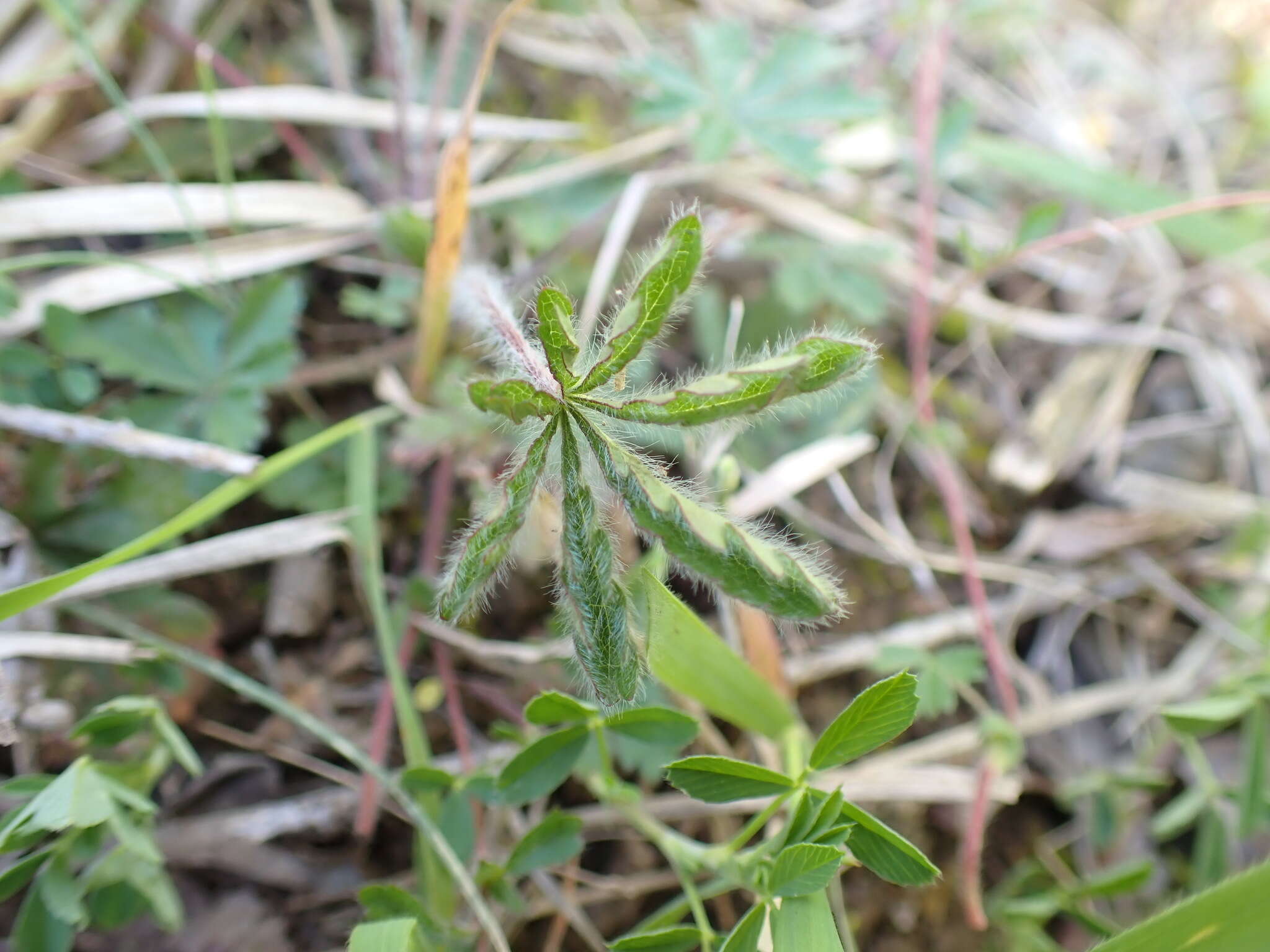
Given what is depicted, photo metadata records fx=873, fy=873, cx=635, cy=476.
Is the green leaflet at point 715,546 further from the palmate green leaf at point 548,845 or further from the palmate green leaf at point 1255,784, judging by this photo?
the palmate green leaf at point 1255,784

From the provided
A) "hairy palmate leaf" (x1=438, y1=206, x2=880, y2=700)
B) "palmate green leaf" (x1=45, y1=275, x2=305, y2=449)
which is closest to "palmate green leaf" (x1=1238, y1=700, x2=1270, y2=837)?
"hairy palmate leaf" (x1=438, y1=206, x2=880, y2=700)

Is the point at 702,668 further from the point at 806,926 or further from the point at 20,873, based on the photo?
the point at 20,873

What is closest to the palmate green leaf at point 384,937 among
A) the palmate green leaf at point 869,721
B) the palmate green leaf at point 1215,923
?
the palmate green leaf at point 869,721

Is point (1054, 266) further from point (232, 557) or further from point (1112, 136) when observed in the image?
point (232, 557)

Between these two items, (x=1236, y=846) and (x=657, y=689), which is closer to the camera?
(x=657, y=689)

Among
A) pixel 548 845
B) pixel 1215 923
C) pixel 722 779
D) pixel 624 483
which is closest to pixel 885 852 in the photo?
pixel 722 779

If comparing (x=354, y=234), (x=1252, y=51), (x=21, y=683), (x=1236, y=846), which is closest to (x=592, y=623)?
(x=21, y=683)

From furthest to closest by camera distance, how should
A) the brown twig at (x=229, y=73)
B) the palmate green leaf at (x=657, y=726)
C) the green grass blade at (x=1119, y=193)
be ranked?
the green grass blade at (x=1119, y=193), the brown twig at (x=229, y=73), the palmate green leaf at (x=657, y=726)
